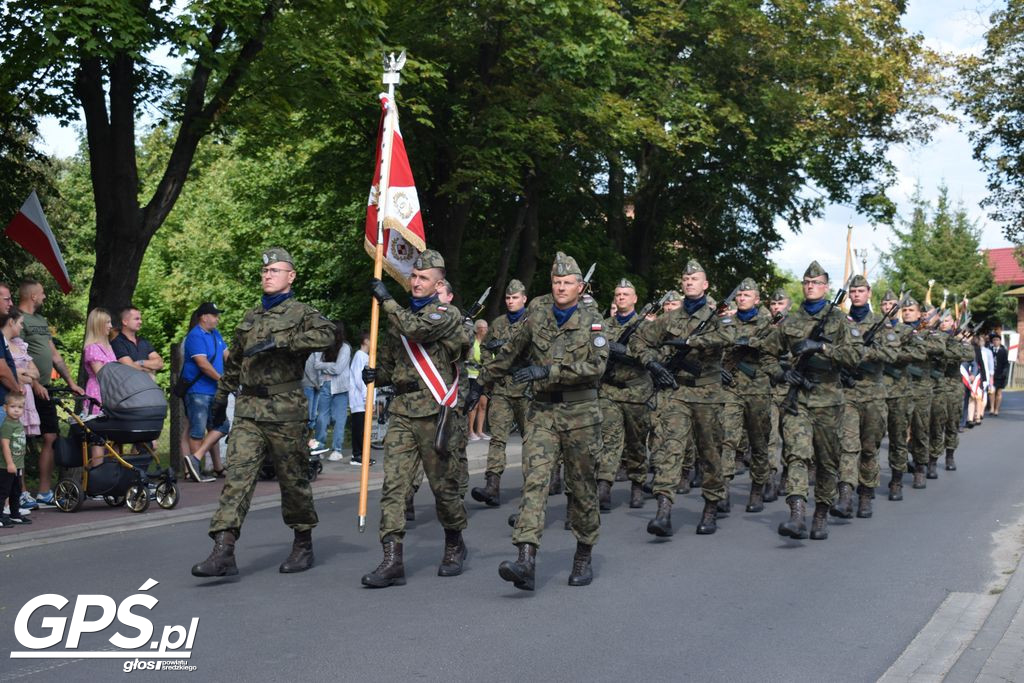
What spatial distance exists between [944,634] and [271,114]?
13954 millimetres

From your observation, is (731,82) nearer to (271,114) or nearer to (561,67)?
(561,67)

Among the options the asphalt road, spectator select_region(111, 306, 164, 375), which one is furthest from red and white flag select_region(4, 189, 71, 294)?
the asphalt road

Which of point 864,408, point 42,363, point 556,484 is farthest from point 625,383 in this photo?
point 42,363

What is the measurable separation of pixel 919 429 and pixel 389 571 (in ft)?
27.9

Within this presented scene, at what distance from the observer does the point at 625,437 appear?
12.6 metres

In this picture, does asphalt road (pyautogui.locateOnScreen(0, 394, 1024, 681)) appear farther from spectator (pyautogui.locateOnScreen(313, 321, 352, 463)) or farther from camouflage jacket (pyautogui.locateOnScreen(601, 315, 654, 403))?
spectator (pyautogui.locateOnScreen(313, 321, 352, 463))

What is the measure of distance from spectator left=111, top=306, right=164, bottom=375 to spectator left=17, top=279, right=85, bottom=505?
746mm

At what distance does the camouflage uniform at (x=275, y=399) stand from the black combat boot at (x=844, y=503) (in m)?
5.05

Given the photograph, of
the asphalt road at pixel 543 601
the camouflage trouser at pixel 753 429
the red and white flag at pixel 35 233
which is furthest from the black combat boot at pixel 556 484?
the red and white flag at pixel 35 233

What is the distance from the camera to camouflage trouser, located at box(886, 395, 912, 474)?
44.6 feet

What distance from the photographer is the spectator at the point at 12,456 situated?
1041 cm

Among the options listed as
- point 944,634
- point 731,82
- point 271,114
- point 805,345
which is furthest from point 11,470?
point 731,82

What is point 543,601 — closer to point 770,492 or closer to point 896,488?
point 770,492

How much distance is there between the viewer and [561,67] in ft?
72.6
